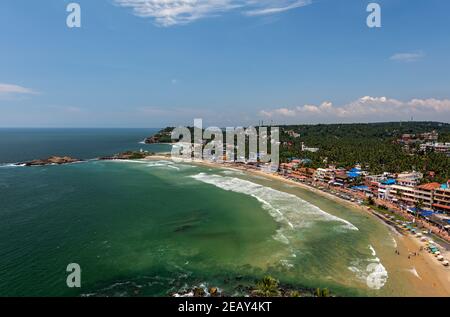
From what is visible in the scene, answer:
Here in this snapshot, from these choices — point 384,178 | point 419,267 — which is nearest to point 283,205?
point 419,267

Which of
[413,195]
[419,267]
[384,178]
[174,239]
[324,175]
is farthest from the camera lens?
[324,175]

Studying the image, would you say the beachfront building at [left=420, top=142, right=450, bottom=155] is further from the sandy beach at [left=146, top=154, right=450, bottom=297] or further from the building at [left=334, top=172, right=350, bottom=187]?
the sandy beach at [left=146, top=154, right=450, bottom=297]

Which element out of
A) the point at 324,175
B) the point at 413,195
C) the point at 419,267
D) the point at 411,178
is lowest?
the point at 419,267

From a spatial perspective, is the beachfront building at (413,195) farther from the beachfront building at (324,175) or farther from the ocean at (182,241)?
the beachfront building at (324,175)

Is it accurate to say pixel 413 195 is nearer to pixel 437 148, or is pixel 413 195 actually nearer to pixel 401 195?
pixel 401 195

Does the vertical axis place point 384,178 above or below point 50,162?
below

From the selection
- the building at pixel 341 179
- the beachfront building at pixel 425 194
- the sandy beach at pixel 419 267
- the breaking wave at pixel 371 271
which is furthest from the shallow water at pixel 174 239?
the beachfront building at pixel 425 194

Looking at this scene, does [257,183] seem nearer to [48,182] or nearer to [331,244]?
[331,244]

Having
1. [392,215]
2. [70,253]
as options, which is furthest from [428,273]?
[70,253]
